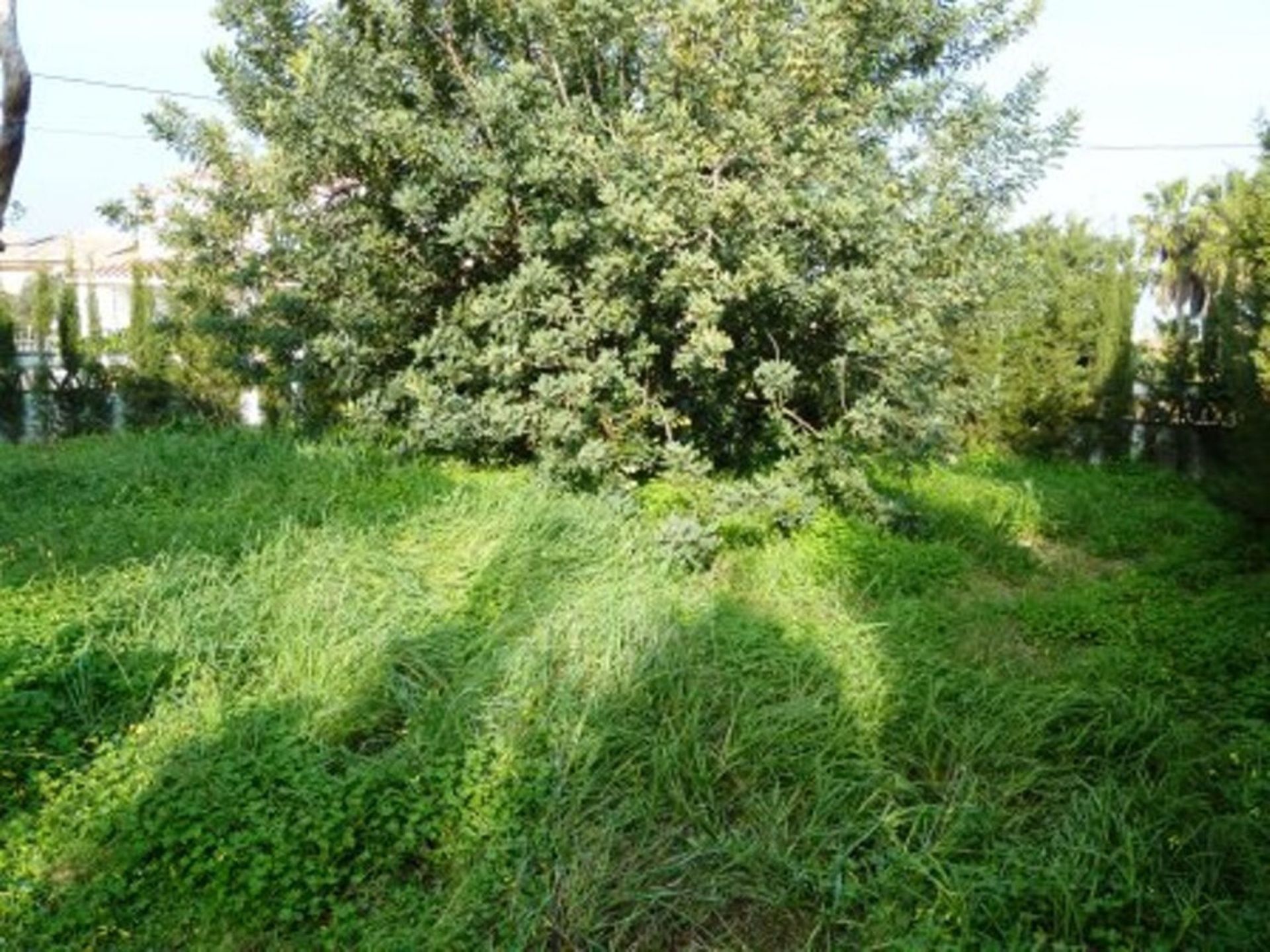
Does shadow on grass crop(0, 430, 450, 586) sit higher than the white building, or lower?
lower

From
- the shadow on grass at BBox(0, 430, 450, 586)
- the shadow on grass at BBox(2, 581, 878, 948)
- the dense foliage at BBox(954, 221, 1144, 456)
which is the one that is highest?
the dense foliage at BBox(954, 221, 1144, 456)

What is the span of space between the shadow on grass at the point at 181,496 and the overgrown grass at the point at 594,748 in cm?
6

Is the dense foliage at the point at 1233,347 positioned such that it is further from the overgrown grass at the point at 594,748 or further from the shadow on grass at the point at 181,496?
the shadow on grass at the point at 181,496

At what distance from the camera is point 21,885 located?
3.00 meters

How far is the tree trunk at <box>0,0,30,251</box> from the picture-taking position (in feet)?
18.3

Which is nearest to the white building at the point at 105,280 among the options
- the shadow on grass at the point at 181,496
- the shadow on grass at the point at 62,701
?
the shadow on grass at the point at 181,496

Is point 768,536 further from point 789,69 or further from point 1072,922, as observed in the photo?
point 1072,922

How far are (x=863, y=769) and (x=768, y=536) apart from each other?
2.64 meters

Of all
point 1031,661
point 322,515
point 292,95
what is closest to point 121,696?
point 322,515

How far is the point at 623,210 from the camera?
5520 mm

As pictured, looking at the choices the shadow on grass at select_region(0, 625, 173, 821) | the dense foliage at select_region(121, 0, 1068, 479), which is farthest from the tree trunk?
the shadow on grass at select_region(0, 625, 173, 821)

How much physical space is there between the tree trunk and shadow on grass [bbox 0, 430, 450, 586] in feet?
5.42

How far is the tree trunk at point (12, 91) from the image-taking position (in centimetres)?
557

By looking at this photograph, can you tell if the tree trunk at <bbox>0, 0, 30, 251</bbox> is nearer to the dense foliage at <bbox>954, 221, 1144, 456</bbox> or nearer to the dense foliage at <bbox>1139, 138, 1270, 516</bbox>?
the dense foliage at <bbox>1139, 138, 1270, 516</bbox>
